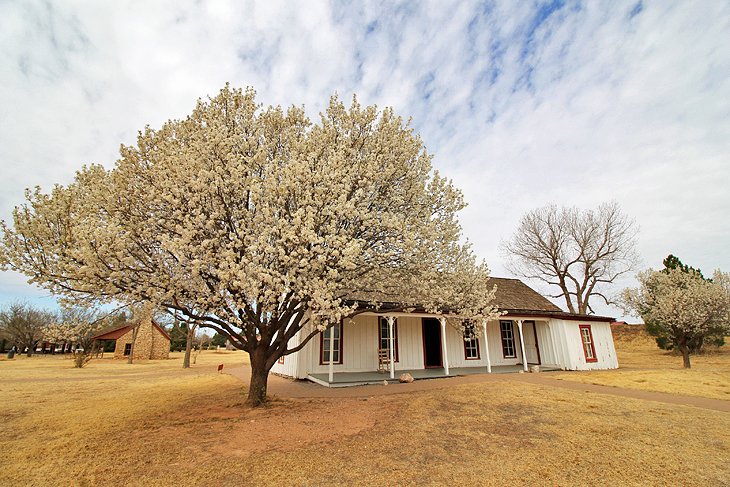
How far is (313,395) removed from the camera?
37.1ft

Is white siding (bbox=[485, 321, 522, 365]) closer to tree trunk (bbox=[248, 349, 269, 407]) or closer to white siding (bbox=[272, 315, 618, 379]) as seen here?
white siding (bbox=[272, 315, 618, 379])

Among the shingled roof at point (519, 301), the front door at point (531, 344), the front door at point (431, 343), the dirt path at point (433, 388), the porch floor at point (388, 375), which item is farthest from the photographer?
the front door at point (531, 344)

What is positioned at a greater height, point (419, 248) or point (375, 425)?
point (419, 248)

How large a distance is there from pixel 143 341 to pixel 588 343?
38659mm

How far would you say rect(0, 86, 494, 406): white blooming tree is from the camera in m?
7.21

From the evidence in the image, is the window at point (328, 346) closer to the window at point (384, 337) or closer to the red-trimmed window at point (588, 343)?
the window at point (384, 337)

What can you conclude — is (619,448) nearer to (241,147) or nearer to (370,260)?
(370,260)

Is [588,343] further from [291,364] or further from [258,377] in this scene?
[258,377]

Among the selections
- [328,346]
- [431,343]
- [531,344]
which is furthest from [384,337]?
[531,344]

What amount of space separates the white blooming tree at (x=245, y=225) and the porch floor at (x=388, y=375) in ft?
14.4

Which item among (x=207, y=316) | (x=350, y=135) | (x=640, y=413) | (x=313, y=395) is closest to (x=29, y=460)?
(x=207, y=316)

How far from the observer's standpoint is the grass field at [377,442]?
4855 millimetres

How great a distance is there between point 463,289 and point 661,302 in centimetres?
1484

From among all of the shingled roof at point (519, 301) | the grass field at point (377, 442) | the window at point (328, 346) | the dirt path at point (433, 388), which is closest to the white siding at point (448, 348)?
Result: the window at point (328, 346)
